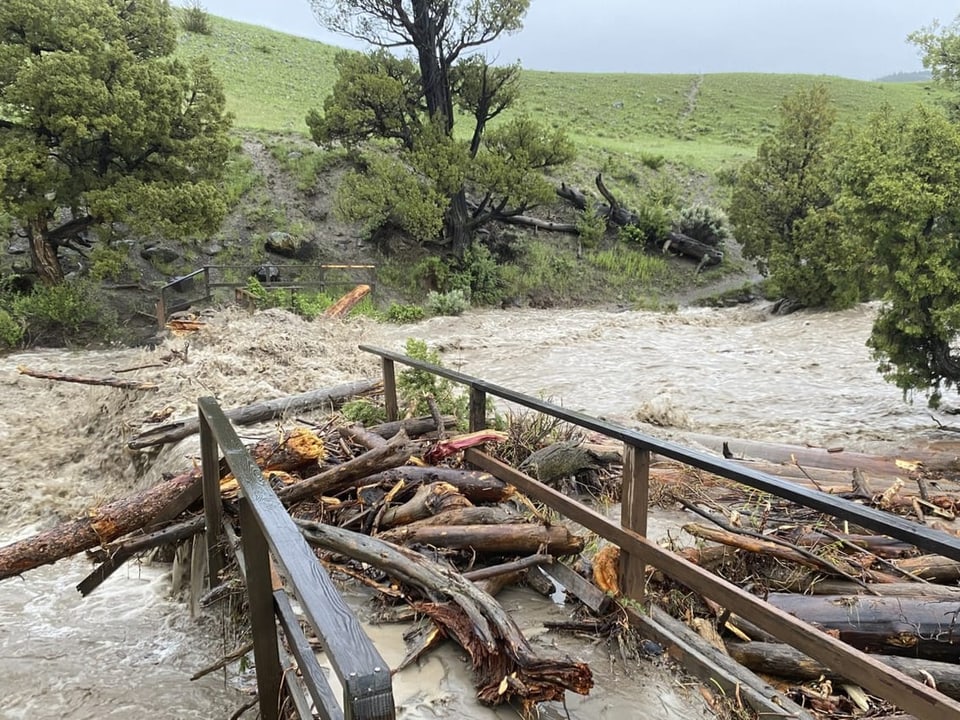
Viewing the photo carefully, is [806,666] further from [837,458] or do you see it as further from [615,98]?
[615,98]

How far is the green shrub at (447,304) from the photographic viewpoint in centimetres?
1652

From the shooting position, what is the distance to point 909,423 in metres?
8.09

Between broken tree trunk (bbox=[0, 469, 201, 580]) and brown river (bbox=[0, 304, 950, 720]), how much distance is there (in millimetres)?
541

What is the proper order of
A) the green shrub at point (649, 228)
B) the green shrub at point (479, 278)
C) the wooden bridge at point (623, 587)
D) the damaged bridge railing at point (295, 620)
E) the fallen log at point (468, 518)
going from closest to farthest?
the damaged bridge railing at point (295, 620) → the wooden bridge at point (623, 587) → the fallen log at point (468, 518) → the green shrub at point (479, 278) → the green shrub at point (649, 228)

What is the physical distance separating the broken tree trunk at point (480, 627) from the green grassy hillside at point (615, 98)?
22.9 metres

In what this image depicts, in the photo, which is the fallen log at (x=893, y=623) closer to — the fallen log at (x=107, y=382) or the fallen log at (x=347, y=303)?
the fallen log at (x=107, y=382)

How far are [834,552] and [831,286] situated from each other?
45.0ft

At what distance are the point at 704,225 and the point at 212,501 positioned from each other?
21276 mm

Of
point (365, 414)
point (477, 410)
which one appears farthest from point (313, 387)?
point (477, 410)

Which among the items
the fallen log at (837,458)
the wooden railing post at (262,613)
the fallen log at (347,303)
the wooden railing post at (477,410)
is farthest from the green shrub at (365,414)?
the fallen log at (347,303)

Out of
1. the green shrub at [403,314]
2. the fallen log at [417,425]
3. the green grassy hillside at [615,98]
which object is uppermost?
the green grassy hillside at [615,98]

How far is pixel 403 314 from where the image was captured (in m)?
15.6

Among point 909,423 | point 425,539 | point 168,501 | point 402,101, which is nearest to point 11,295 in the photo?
point 402,101

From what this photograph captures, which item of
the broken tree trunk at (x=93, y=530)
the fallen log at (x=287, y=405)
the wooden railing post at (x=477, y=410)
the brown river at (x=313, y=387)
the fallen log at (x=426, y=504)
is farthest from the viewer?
the fallen log at (x=287, y=405)
